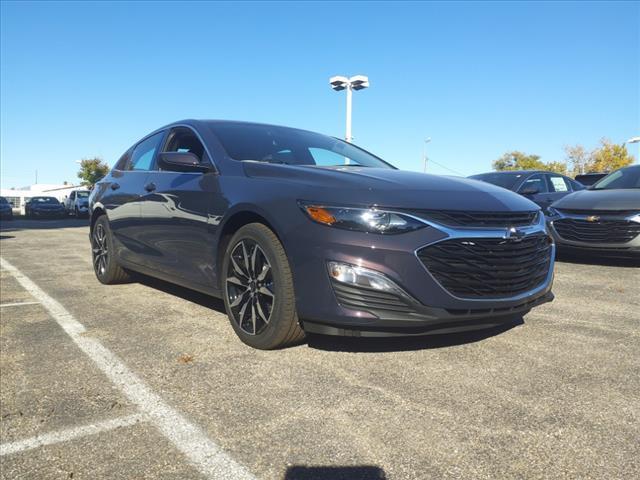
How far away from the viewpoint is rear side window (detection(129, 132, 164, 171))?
4.77m

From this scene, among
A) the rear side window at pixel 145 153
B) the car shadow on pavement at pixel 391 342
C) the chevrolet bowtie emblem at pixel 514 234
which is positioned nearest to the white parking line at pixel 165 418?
the car shadow on pavement at pixel 391 342

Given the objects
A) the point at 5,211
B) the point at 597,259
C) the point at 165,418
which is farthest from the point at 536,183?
the point at 5,211

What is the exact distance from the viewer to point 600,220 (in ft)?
20.7

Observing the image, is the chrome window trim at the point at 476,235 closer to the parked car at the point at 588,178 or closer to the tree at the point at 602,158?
the parked car at the point at 588,178

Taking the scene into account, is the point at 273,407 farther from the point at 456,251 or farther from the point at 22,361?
the point at 22,361

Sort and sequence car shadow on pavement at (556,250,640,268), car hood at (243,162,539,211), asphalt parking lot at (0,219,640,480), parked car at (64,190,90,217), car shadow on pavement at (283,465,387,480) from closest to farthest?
car shadow on pavement at (283,465,387,480), asphalt parking lot at (0,219,640,480), car hood at (243,162,539,211), car shadow on pavement at (556,250,640,268), parked car at (64,190,90,217)

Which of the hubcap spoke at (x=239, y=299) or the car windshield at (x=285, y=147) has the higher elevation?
the car windshield at (x=285, y=147)

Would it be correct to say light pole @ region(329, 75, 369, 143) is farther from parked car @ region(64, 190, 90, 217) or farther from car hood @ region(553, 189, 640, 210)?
parked car @ region(64, 190, 90, 217)

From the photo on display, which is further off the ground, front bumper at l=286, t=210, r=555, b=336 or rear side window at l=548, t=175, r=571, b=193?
rear side window at l=548, t=175, r=571, b=193

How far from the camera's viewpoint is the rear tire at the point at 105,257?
17.5ft

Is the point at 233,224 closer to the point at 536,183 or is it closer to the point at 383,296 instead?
the point at 383,296

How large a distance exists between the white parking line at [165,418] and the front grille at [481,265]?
4.45ft

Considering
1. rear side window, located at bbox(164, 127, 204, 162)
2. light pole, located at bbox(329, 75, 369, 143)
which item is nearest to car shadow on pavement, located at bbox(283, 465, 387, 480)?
rear side window, located at bbox(164, 127, 204, 162)

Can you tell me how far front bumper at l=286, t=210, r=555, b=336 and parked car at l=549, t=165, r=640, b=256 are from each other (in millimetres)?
4343
